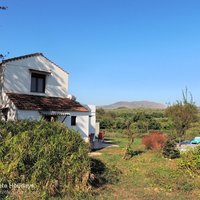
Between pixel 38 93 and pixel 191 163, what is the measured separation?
18.0m

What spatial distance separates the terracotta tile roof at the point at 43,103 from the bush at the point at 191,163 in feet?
45.1

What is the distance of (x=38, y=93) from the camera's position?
1059 inches

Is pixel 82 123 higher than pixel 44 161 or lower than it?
higher

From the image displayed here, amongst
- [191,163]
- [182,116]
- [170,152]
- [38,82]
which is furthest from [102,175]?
[38,82]

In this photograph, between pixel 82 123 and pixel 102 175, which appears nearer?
pixel 102 175

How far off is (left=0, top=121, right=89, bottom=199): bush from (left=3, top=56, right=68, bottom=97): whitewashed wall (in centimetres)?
1627

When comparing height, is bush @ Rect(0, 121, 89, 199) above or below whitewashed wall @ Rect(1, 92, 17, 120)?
below

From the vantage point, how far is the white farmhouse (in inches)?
912

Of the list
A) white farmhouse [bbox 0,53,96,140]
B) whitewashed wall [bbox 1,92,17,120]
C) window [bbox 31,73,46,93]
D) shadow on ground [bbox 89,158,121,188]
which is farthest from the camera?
window [bbox 31,73,46,93]

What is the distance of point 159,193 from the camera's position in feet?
31.8

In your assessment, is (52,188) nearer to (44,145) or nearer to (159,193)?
(44,145)

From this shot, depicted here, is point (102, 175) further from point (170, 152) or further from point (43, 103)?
point (43, 103)

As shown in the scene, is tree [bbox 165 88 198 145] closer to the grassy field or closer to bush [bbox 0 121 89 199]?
the grassy field

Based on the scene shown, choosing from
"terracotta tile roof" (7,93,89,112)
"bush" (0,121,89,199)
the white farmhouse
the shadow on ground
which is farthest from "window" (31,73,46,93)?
"bush" (0,121,89,199)
